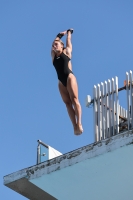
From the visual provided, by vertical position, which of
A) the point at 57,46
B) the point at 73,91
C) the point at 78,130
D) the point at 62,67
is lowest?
the point at 78,130

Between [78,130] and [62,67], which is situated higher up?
[62,67]

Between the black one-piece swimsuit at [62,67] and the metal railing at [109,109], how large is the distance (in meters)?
0.59

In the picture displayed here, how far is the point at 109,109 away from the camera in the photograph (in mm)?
13617

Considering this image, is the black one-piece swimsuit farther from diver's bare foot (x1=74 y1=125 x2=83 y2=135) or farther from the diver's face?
diver's bare foot (x1=74 y1=125 x2=83 y2=135)

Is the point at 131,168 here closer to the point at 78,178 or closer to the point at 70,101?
the point at 78,178

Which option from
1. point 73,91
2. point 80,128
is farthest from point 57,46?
point 80,128

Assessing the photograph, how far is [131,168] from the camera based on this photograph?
12609 millimetres

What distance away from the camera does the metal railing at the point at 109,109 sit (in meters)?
13.4

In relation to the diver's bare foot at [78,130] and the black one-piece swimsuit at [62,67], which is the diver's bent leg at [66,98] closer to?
the black one-piece swimsuit at [62,67]

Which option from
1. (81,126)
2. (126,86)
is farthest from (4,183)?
(126,86)

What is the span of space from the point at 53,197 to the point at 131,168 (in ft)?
6.43

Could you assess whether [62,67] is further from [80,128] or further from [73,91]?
[80,128]

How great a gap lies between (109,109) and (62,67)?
4.12 ft

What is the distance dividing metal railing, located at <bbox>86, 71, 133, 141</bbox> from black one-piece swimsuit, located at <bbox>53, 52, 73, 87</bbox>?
59cm
